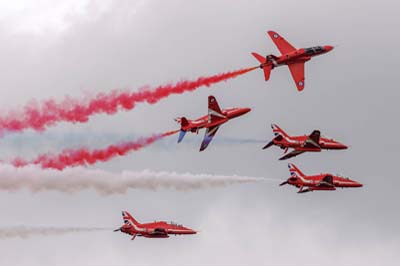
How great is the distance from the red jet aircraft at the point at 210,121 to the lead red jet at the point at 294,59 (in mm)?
5085

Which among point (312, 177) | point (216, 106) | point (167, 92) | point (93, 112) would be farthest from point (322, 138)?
point (93, 112)

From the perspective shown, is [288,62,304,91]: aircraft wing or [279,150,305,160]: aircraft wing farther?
[279,150,305,160]: aircraft wing

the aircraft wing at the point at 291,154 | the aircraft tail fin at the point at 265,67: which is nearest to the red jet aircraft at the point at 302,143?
the aircraft wing at the point at 291,154

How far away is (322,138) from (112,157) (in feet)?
71.2

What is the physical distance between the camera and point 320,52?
273ft

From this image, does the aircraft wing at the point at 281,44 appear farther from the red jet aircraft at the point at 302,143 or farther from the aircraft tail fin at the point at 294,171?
the aircraft tail fin at the point at 294,171

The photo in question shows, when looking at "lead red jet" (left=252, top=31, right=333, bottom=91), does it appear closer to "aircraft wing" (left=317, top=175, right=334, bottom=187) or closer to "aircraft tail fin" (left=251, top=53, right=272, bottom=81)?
"aircraft tail fin" (left=251, top=53, right=272, bottom=81)

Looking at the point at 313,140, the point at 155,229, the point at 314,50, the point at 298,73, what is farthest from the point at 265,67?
the point at 155,229

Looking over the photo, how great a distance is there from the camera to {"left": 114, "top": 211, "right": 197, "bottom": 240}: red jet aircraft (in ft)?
282

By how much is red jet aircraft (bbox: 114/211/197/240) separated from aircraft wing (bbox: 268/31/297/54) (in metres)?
19.9

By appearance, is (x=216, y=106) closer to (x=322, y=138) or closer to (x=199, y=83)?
Answer: (x=199, y=83)

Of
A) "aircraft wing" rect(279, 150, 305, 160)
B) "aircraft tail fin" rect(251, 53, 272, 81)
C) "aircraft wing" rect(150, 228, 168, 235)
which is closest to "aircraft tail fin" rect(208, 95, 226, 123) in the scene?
"aircraft tail fin" rect(251, 53, 272, 81)

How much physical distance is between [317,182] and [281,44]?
45.5 ft

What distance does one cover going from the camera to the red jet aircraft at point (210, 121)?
261ft
